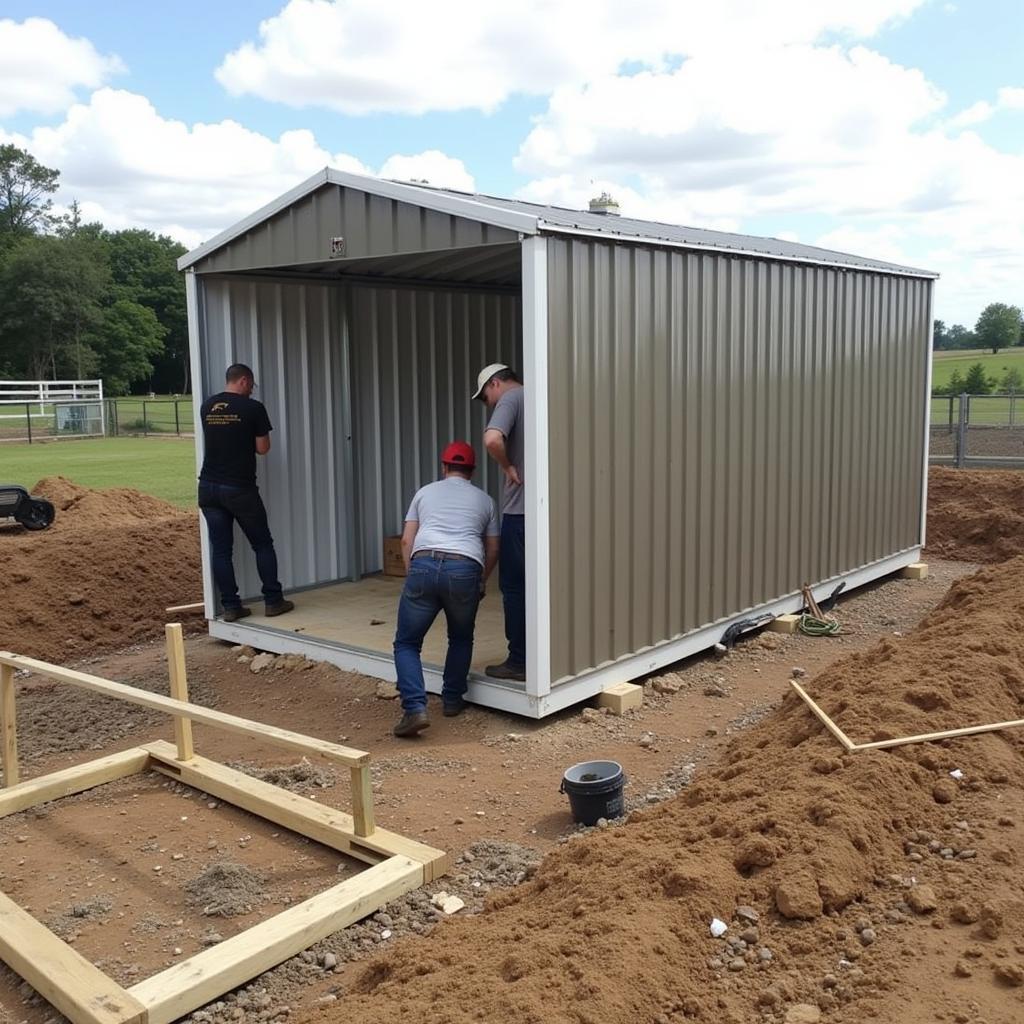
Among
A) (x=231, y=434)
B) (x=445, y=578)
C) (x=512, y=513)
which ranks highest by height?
(x=231, y=434)

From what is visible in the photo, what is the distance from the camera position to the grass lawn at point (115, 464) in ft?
65.6

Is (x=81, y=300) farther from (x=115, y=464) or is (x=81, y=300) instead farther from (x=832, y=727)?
(x=832, y=727)

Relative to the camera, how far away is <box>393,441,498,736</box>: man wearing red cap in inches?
259

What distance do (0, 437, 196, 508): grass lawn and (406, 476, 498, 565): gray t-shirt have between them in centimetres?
1046

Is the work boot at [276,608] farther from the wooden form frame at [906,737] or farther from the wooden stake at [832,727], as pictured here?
the wooden form frame at [906,737]

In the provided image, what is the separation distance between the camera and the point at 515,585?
6977 millimetres

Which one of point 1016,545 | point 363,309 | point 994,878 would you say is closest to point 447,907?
point 994,878

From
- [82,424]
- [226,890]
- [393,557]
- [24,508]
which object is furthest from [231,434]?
[82,424]

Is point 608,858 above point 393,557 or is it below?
below

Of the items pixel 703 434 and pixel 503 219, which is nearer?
pixel 503 219

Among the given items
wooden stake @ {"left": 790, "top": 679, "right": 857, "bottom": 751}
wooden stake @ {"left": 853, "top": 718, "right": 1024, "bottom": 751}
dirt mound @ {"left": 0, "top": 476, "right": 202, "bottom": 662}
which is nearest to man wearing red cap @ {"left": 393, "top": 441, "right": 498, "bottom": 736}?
wooden stake @ {"left": 790, "top": 679, "right": 857, "bottom": 751}

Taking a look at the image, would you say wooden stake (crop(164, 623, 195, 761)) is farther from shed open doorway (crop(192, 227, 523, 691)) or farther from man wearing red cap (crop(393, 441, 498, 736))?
shed open doorway (crop(192, 227, 523, 691))

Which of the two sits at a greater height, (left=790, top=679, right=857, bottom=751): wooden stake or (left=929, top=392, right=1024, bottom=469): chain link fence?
(left=929, top=392, right=1024, bottom=469): chain link fence

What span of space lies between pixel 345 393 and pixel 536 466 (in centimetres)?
368
